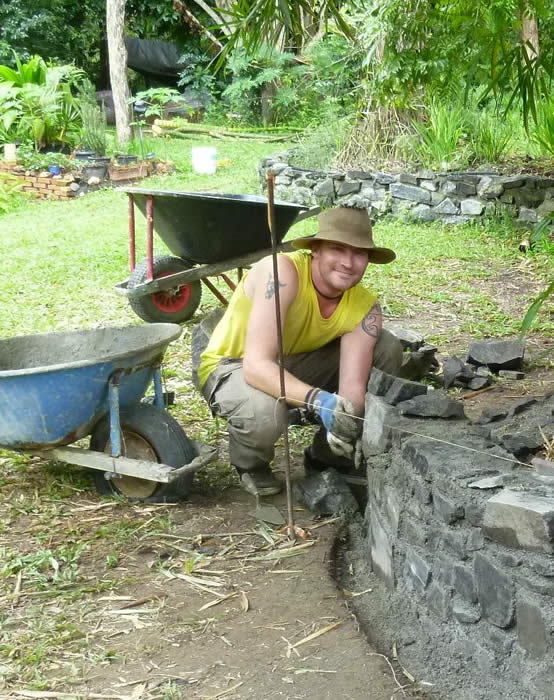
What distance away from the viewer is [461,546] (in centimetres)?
236

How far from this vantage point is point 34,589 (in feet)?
9.45

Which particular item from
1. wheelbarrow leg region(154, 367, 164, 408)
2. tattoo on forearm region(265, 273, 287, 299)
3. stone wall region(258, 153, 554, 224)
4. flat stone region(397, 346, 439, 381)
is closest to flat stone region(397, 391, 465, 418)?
tattoo on forearm region(265, 273, 287, 299)

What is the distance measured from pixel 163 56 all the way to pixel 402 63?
15.3 m

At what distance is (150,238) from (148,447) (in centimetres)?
243

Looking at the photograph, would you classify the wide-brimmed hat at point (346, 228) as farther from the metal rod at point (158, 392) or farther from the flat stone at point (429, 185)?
the flat stone at point (429, 185)

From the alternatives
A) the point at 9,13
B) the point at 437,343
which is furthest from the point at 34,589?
the point at 9,13

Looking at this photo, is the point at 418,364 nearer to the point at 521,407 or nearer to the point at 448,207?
the point at 521,407

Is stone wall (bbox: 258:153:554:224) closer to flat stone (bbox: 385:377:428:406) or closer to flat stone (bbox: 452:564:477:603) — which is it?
flat stone (bbox: 385:377:428:406)

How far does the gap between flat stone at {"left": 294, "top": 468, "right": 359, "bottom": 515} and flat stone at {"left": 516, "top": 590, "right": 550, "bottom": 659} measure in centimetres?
126

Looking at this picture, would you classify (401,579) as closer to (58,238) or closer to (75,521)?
(75,521)

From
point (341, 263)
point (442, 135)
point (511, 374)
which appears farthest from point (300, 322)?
point (442, 135)

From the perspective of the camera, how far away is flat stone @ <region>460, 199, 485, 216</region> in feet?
28.7

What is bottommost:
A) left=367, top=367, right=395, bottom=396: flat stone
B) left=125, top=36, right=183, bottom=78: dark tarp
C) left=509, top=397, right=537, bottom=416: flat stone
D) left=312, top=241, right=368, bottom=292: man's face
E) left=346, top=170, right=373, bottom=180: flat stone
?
left=346, top=170, right=373, bottom=180: flat stone

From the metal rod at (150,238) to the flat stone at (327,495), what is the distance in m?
2.61
